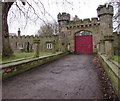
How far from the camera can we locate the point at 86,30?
17047 millimetres

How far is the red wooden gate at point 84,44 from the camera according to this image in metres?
17.2

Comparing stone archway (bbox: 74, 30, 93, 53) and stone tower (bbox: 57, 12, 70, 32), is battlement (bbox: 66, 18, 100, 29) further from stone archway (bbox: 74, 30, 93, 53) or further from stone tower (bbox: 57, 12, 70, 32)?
stone archway (bbox: 74, 30, 93, 53)

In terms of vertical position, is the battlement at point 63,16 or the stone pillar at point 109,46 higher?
the battlement at point 63,16

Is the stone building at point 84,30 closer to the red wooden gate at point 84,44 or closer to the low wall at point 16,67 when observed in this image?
the red wooden gate at point 84,44

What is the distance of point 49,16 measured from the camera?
775 centimetres

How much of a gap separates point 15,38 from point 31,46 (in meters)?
4.40

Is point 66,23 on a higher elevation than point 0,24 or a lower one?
Result: higher

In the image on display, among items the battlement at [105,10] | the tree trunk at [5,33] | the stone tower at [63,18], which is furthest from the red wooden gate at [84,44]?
the tree trunk at [5,33]

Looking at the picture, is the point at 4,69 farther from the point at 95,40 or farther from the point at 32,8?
the point at 95,40

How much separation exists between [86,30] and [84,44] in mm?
2209

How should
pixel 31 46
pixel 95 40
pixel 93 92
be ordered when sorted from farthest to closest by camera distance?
pixel 31 46 < pixel 95 40 < pixel 93 92

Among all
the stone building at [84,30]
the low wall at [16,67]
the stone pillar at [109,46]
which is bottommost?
the low wall at [16,67]

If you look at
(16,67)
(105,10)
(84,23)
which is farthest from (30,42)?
(16,67)

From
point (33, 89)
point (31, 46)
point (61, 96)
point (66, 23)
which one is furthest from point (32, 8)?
point (31, 46)
